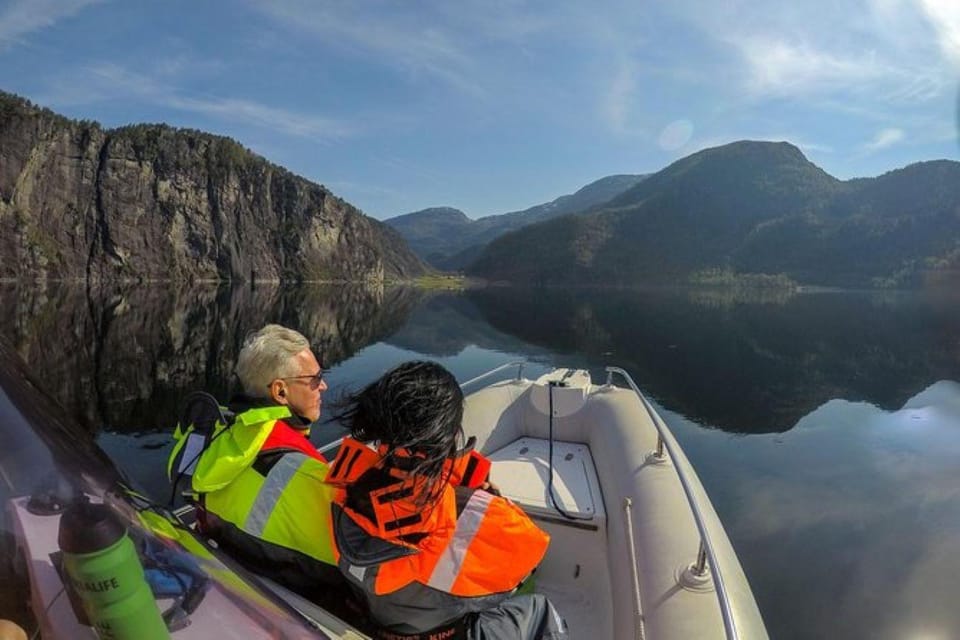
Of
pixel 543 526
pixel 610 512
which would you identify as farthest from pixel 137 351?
pixel 610 512

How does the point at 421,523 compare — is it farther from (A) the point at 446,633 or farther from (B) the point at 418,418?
(A) the point at 446,633

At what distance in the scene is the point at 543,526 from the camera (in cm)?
462

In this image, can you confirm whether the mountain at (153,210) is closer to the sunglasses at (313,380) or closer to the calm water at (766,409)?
the calm water at (766,409)

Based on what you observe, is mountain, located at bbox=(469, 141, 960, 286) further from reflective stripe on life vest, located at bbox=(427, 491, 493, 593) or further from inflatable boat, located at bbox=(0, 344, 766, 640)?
reflective stripe on life vest, located at bbox=(427, 491, 493, 593)

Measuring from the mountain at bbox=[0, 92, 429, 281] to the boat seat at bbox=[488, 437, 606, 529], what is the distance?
9991cm

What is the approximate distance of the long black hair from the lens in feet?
6.18

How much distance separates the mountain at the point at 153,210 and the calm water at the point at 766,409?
6920 centimetres

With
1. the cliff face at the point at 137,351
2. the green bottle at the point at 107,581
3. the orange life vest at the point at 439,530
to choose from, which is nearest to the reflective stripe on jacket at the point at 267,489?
the orange life vest at the point at 439,530

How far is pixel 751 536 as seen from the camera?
8.14m

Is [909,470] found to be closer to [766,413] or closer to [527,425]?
[766,413]

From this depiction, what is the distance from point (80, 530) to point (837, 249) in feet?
569

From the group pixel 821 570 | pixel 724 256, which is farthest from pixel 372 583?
pixel 724 256

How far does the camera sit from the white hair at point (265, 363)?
8.66 feet

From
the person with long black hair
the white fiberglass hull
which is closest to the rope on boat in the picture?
the white fiberglass hull
